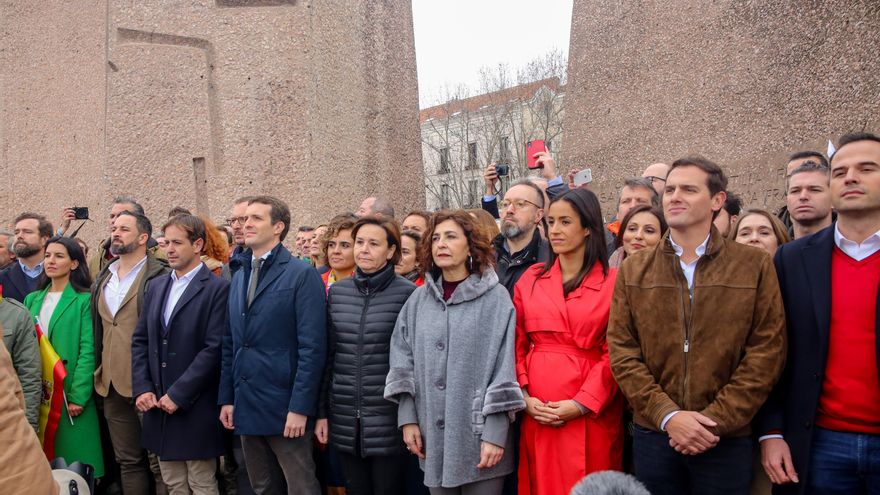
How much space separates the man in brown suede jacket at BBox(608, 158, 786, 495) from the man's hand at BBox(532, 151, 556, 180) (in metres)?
1.65

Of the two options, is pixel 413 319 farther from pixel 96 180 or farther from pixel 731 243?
pixel 96 180

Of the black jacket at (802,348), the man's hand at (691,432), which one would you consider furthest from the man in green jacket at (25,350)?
the black jacket at (802,348)

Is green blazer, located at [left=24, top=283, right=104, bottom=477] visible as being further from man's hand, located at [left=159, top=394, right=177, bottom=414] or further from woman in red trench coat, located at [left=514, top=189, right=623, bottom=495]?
woman in red trench coat, located at [left=514, top=189, right=623, bottom=495]

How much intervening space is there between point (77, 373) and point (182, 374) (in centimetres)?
93

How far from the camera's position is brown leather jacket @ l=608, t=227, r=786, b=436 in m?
2.48

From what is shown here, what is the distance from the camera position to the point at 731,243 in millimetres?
2674

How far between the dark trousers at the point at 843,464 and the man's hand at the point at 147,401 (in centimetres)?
341

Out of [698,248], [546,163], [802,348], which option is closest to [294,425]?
[698,248]

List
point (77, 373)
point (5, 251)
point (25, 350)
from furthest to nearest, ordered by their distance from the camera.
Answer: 1. point (5, 251)
2. point (77, 373)
3. point (25, 350)

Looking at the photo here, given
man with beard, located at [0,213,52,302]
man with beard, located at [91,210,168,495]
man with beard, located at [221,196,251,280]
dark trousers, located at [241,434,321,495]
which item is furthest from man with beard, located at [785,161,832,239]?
man with beard, located at [0,213,52,302]

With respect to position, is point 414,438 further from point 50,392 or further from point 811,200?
point 50,392

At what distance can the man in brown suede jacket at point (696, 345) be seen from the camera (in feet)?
8.14

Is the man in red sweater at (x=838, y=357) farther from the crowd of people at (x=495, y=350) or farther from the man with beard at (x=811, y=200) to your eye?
the man with beard at (x=811, y=200)

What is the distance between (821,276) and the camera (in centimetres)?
247
